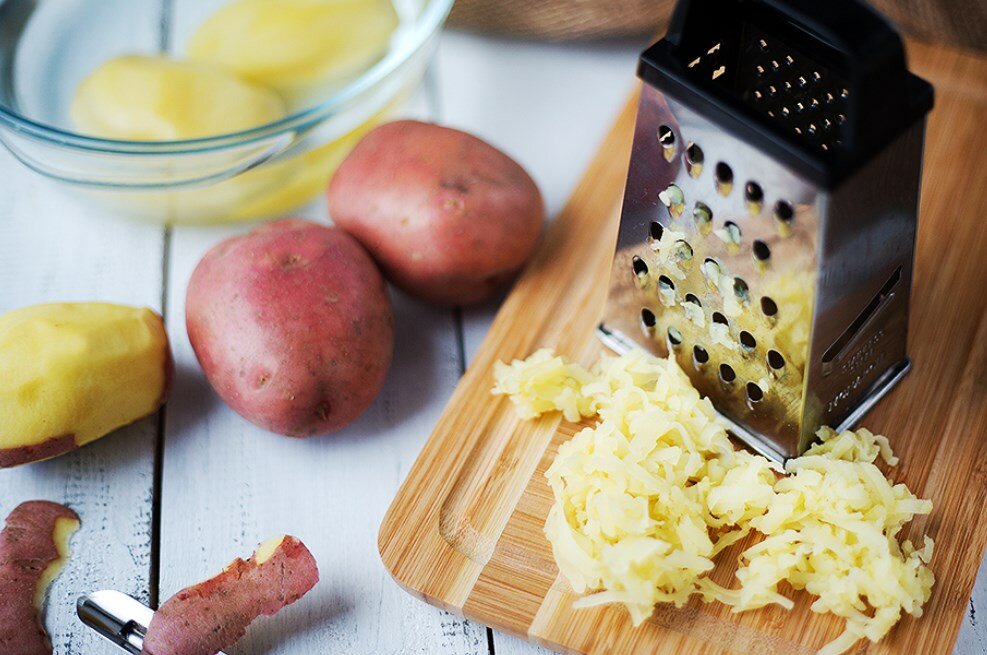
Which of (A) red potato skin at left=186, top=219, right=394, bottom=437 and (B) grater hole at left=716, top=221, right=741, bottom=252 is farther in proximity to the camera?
(A) red potato skin at left=186, top=219, right=394, bottom=437

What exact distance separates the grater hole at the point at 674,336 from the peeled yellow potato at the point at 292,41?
639 mm

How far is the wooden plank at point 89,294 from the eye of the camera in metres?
1.16

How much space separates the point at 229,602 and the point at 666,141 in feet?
2.16

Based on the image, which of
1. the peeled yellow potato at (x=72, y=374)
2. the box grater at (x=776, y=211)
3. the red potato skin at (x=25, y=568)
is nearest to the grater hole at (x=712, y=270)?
the box grater at (x=776, y=211)

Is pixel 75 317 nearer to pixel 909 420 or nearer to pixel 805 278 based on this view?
pixel 805 278

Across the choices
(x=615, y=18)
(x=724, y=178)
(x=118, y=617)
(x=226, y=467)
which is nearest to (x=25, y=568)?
(x=118, y=617)

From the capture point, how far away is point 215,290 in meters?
1.19

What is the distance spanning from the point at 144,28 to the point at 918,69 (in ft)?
3.94

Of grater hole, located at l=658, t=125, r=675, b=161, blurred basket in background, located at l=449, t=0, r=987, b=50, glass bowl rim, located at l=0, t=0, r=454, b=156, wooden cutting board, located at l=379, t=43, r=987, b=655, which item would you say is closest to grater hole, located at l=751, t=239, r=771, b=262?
grater hole, located at l=658, t=125, r=675, b=161

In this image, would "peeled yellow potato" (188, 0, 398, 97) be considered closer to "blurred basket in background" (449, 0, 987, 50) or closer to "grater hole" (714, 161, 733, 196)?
"blurred basket in background" (449, 0, 987, 50)

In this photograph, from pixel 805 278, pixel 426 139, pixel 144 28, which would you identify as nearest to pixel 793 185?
pixel 805 278

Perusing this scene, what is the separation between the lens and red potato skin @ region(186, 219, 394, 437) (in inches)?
45.4

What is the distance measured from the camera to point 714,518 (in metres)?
1.09

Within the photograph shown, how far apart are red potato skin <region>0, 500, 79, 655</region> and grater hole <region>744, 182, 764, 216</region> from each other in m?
0.84
